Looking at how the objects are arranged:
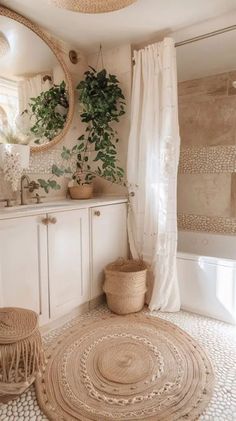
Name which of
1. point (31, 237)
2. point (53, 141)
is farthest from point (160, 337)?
point (53, 141)

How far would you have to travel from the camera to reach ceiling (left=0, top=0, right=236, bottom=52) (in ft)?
A: 6.26

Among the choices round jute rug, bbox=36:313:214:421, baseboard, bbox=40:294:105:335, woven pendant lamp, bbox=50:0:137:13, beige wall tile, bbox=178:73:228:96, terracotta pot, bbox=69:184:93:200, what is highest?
beige wall tile, bbox=178:73:228:96

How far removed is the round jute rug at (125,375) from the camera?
1324 mm

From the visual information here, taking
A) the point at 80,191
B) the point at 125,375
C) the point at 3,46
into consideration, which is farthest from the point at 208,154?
the point at 125,375

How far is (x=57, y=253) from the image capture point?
6.36ft

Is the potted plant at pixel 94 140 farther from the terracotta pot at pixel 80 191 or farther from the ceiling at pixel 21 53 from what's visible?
the ceiling at pixel 21 53

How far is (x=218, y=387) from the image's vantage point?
1.46 metres

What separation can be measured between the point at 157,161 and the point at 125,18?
106 centimetres

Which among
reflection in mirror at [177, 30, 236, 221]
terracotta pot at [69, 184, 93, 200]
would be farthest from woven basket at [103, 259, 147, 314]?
reflection in mirror at [177, 30, 236, 221]

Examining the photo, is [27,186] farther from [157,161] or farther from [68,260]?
[157,161]

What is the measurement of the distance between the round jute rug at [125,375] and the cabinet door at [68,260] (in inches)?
8.3

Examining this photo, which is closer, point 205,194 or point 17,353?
point 17,353

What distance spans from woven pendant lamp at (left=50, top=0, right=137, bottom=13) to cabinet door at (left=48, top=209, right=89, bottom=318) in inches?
46.3

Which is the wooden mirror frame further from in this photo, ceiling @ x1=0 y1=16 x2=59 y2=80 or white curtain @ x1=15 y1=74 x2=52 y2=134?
white curtain @ x1=15 y1=74 x2=52 y2=134
